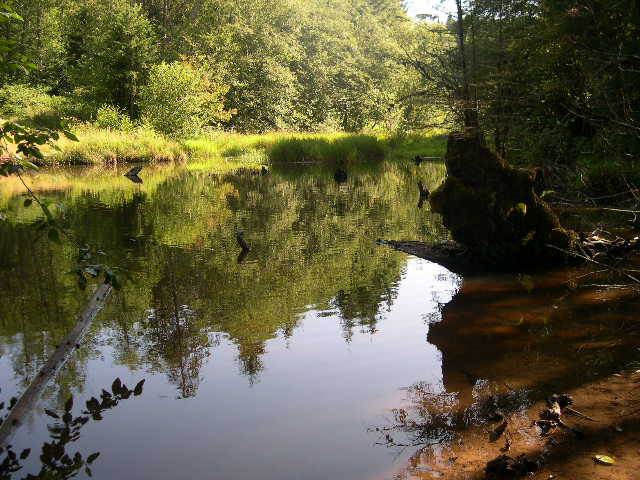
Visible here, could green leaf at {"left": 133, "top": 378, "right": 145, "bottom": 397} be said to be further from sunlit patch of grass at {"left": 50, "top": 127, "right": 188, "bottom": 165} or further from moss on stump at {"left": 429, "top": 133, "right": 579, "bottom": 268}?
sunlit patch of grass at {"left": 50, "top": 127, "right": 188, "bottom": 165}

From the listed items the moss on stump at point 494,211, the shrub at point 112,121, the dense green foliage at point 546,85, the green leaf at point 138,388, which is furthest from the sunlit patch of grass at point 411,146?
the green leaf at point 138,388

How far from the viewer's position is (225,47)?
4856 centimetres

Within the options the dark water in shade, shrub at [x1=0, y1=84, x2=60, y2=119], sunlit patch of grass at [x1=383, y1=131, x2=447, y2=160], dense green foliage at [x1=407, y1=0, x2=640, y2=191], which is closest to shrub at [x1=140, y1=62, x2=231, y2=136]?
shrub at [x1=0, y1=84, x2=60, y2=119]

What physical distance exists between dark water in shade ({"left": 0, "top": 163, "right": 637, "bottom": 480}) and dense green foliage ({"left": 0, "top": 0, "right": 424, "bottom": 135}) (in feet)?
99.9

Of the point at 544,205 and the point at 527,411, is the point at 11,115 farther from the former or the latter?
the point at 527,411

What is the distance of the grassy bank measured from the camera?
33781 mm

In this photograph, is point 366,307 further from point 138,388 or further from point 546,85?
point 546,85

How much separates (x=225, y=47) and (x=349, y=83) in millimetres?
13230

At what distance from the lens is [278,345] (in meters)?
6.53

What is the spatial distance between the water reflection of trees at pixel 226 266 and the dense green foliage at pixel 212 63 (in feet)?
74.1

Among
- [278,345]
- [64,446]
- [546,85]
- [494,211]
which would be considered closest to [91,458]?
[64,446]

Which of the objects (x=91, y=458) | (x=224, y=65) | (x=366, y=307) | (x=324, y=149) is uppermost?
(x=224, y=65)

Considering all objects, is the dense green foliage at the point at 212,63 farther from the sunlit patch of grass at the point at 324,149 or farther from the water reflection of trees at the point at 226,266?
the water reflection of trees at the point at 226,266

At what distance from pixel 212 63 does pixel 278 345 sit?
43.9 m
